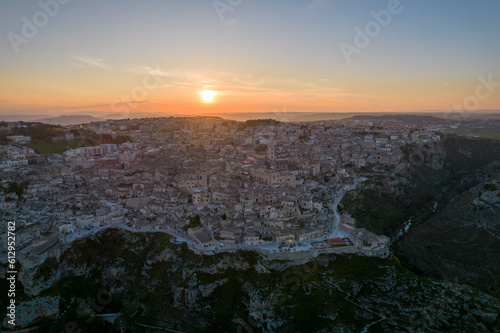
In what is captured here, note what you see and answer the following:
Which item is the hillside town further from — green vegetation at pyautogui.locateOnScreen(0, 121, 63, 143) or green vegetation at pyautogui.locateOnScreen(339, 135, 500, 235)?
green vegetation at pyautogui.locateOnScreen(0, 121, 63, 143)

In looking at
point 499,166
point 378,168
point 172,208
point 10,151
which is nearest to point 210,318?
point 172,208

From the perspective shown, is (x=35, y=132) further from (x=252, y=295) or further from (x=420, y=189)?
(x=420, y=189)

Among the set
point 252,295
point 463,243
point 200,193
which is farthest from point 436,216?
point 200,193

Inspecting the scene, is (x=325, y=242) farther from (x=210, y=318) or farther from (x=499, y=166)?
(x=499, y=166)

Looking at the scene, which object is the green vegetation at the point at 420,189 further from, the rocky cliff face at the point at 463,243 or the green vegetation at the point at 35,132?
the green vegetation at the point at 35,132

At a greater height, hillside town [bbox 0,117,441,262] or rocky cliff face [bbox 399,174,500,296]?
hillside town [bbox 0,117,441,262]

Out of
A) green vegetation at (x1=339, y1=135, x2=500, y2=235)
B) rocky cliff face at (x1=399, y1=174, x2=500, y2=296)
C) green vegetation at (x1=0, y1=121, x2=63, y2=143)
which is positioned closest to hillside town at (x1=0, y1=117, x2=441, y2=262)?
green vegetation at (x1=339, y1=135, x2=500, y2=235)
